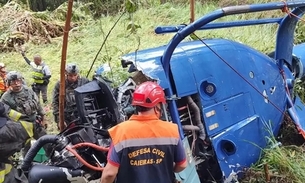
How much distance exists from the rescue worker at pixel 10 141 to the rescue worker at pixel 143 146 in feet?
2.99

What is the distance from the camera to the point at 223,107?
173 inches

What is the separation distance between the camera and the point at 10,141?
3314mm

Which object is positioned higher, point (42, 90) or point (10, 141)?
point (10, 141)

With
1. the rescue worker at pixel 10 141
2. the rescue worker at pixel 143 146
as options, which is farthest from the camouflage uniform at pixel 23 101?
the rescue worker at pixel 143 146

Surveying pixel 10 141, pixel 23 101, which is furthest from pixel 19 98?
pixel 10 141

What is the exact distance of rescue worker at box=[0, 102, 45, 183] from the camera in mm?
3285

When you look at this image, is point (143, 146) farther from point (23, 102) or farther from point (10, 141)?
point (23, 102)

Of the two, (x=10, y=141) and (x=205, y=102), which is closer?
(x=10, y=141)

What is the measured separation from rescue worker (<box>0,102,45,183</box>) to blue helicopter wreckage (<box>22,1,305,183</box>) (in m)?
0.12

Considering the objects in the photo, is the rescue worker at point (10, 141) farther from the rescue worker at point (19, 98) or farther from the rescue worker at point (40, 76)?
the rescue worker at point (40, 76)

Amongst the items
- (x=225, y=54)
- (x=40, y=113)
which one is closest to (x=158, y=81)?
(x=225, y=54)

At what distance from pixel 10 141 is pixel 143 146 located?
46.9 inches

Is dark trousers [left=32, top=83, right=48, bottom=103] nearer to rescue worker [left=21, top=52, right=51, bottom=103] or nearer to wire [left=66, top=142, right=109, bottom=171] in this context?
rescue worker [left=21, top=52, right=51, bottom=103]

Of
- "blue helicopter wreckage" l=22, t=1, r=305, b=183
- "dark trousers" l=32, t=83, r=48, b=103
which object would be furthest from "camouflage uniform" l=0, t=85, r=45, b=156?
"dark trousers" l=32, t=83, r=48, b=103
